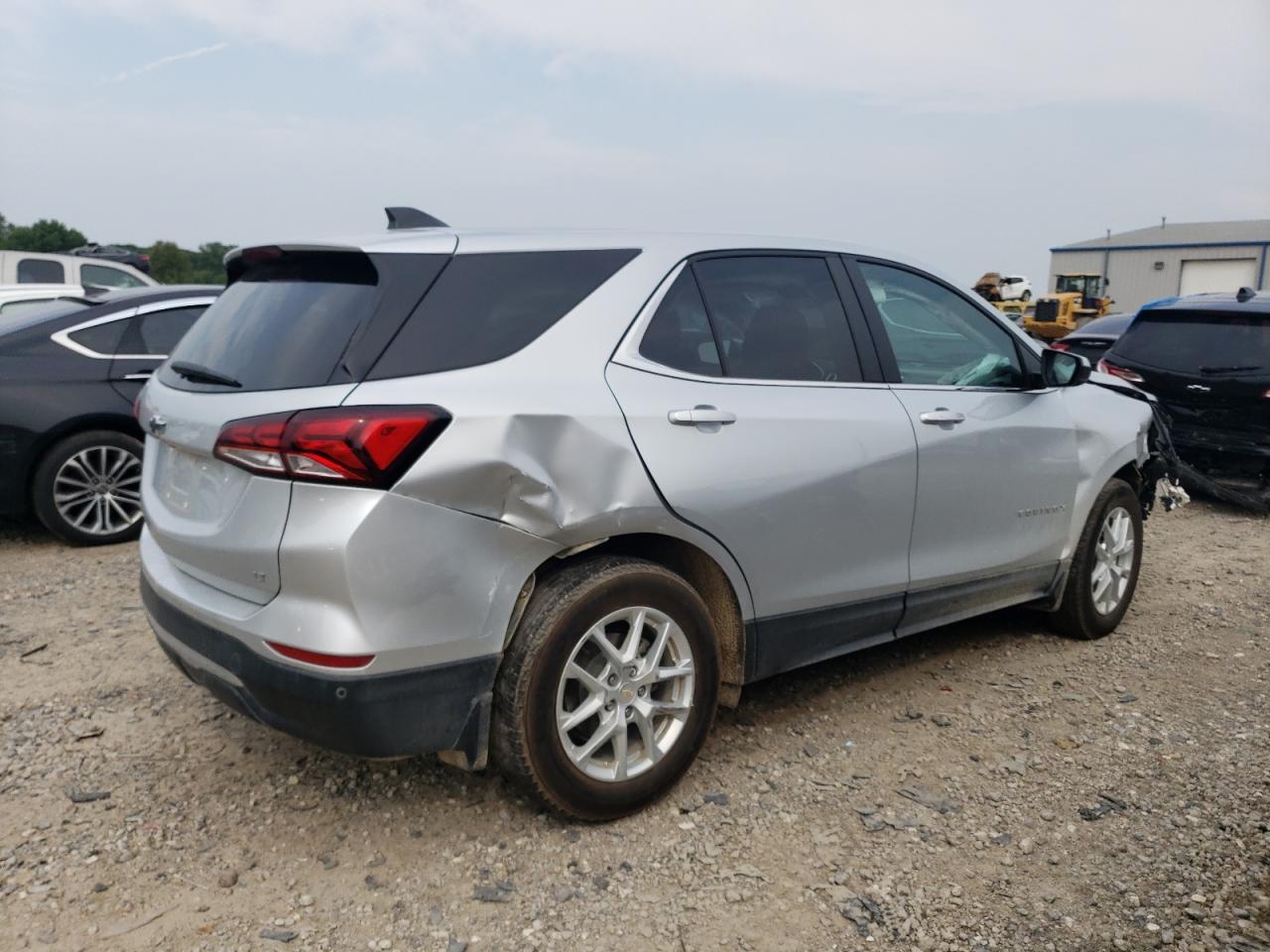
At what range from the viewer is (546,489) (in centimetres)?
276

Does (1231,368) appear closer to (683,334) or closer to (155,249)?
(683,334)

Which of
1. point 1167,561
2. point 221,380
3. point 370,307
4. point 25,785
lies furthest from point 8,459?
point 1167,561

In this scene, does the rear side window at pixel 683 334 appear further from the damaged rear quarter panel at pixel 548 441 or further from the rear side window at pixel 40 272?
the rear side window at pixel 40 272

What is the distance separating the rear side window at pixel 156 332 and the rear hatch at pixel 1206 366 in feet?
22.4

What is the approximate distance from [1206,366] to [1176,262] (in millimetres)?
51823

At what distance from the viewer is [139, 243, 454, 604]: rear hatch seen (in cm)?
265

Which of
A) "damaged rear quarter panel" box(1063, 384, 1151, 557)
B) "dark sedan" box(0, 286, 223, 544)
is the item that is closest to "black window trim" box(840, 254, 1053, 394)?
"damaged rear quarter panel" box(1063, 384, 1151, 557)

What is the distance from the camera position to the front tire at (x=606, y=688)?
9.23ft

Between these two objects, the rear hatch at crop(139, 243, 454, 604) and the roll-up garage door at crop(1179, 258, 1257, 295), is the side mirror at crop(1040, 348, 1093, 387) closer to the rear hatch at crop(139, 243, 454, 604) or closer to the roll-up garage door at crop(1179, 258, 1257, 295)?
the rear hatch at crop(139, 243, 454, 604)

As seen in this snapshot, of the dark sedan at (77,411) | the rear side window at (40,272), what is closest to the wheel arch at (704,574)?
the dark sedan at (77,411)

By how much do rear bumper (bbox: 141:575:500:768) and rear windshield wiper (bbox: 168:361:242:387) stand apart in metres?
0.66

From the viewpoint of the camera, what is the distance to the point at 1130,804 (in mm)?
3301

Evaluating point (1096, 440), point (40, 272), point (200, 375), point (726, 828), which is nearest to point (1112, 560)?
point (1096, 440)

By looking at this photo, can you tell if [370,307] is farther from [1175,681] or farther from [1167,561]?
[1167,561]
